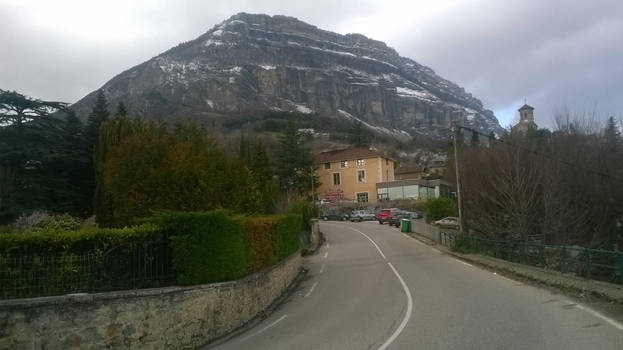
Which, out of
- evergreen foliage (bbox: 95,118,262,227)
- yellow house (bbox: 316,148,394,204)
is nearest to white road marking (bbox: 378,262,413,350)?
evergreen foliage (bbox: 95,118,262,227)

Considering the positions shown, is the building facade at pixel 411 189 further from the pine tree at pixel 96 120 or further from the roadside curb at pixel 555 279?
the roadside curb at pixel 555 279

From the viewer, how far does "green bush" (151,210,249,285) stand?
1300cm

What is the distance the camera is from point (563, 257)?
1877cm

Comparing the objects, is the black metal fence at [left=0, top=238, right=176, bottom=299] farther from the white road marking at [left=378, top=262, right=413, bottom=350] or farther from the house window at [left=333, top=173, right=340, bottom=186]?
the house window at [left=333, top=173, right=340, bottom=186]

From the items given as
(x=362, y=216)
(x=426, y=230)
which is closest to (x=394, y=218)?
(x=362, y=216)

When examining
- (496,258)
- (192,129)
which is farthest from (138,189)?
(496,258)

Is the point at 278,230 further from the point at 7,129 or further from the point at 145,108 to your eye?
the point at 145,108

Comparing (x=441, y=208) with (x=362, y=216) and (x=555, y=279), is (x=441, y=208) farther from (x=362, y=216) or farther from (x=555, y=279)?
(x=555, y=279)

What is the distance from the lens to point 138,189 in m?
23.8

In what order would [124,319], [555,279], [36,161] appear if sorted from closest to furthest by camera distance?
1. [124,319]
2. [555,279]
3. [36,161]

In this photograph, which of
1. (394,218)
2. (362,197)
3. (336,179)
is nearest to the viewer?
(394,218)

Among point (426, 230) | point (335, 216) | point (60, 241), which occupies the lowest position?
point (426, 230)

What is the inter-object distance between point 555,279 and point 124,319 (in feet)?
43.2

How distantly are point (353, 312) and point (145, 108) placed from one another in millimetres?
167888
